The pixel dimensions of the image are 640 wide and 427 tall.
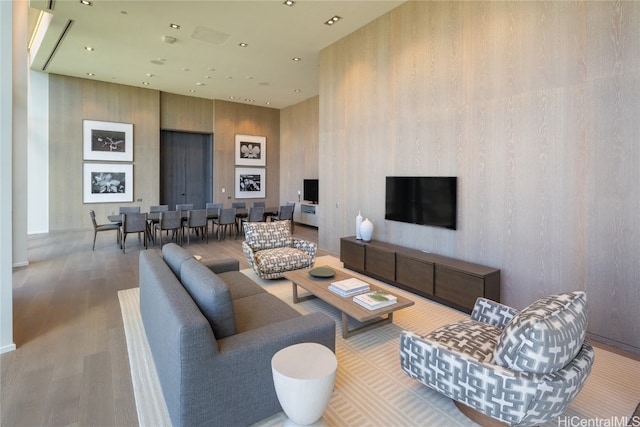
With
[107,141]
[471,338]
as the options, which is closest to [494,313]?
[471,338]

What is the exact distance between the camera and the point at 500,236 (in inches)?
148

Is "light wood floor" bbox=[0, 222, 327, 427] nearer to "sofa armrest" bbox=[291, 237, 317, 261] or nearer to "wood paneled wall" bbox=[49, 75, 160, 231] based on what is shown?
"sofa armrest" bbox=[291, 237, 317, 261]

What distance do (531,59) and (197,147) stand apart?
33.9 ft

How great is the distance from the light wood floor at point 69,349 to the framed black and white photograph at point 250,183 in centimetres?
615

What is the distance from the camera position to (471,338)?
224cm

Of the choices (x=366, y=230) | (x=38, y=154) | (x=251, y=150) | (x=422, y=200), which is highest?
(x=251, y=150)

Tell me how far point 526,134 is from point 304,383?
11.6 ft

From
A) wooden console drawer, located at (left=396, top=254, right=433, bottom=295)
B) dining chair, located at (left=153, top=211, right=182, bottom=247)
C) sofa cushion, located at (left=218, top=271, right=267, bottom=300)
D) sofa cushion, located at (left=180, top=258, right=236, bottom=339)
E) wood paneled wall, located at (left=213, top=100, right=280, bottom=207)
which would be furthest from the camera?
wood paneled wall, located at (left=213, top=100, right=280, bottom=207)

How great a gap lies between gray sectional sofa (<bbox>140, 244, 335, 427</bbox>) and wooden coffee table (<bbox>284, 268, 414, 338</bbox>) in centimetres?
67

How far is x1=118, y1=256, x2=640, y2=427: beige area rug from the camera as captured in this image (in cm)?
202

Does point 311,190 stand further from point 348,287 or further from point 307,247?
point 348,287

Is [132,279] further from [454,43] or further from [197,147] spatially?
[197,147]

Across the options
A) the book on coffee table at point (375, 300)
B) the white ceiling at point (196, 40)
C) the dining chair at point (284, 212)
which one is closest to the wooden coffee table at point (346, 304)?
the book on coffee table at point (375, 300)

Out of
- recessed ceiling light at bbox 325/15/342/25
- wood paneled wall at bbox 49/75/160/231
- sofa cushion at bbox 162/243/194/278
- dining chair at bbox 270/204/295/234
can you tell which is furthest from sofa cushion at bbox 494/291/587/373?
wood paneled wall at bbox 49/75/160/231
